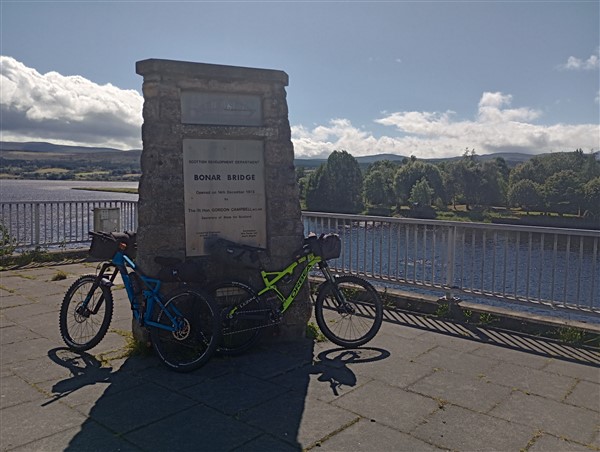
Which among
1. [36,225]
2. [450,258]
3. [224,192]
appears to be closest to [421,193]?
[36,225]

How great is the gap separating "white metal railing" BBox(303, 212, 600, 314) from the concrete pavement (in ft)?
2.42

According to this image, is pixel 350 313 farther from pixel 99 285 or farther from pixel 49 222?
pixel 49 222

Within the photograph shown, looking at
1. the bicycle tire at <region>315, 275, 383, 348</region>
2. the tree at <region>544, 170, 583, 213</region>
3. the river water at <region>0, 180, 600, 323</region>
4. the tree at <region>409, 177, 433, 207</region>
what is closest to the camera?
the bicycle tire at <region>315, 275, 383, 348</region>

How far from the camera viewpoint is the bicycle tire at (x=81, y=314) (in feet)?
15.5

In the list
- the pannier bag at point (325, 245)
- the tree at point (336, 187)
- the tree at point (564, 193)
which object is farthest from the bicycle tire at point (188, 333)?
the tree at point (336, 187)

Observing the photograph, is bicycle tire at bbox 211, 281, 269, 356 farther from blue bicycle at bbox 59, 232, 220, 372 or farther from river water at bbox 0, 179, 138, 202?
river water at bbox 0, 179, 138, 202

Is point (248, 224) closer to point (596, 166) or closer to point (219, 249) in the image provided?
point (219, 249)

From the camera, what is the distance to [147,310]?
4484mm

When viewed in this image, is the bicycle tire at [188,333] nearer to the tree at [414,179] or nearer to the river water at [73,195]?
the river water at [73,195]

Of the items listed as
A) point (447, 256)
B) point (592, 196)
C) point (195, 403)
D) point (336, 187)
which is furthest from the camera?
point (336, 187)

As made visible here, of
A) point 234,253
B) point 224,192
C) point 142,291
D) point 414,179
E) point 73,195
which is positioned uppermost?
point 414,179

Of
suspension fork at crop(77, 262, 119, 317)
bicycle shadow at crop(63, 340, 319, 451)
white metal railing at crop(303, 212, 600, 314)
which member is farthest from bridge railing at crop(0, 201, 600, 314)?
suspension fork at crop(77, 262, 119, 317)

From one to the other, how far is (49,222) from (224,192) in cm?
696

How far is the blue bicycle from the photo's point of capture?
4.33 meters
